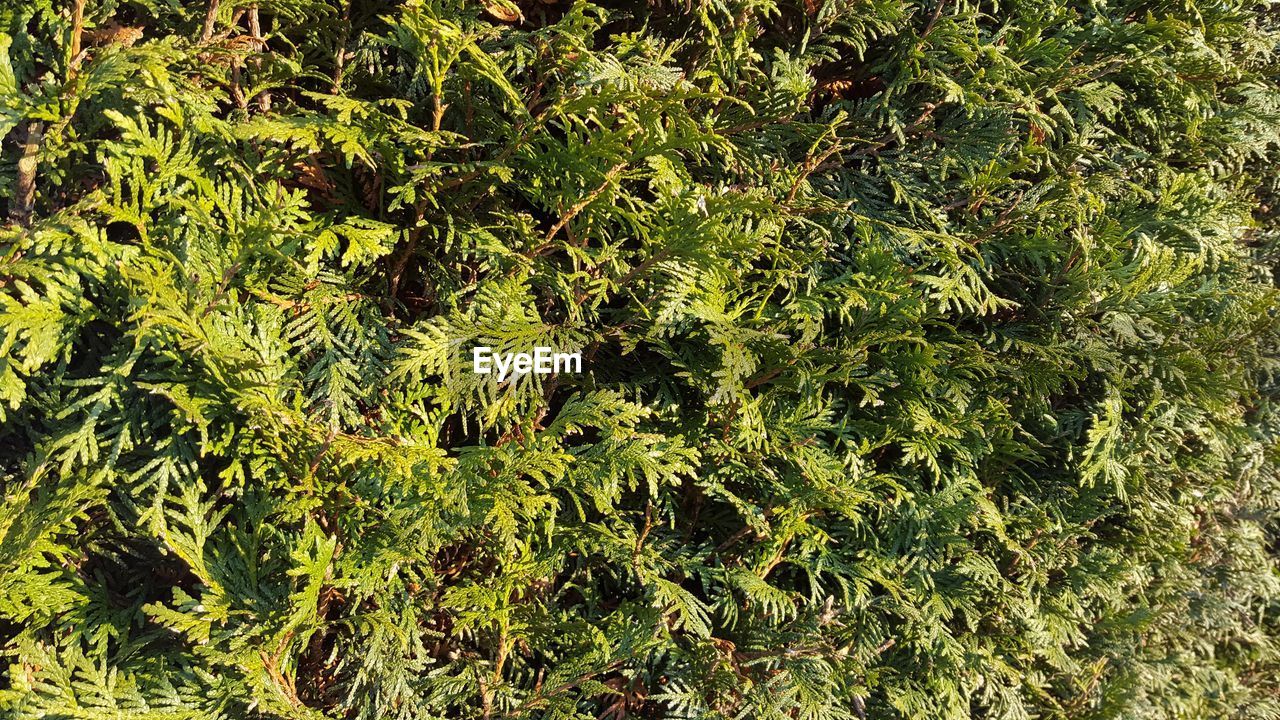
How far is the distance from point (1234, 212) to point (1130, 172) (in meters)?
0.65

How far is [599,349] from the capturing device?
7.95 feet

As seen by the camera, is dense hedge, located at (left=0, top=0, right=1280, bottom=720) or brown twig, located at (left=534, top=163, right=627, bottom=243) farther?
brown twig, located at (left=534, top=163, right=627, bottom=243)

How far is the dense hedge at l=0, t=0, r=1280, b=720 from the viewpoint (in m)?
1.83

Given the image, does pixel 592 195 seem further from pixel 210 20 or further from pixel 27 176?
pixel 27 176

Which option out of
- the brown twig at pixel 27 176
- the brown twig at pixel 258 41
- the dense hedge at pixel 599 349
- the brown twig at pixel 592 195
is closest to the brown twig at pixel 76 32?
the dense hedge at pixel 599 349

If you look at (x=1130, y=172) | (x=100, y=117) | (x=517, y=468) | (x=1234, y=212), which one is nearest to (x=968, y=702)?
(x=517, y=468)

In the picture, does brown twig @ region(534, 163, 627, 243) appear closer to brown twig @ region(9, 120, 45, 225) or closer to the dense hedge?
the dense hedge

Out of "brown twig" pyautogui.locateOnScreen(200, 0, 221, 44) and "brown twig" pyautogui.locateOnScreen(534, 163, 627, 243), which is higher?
"brown twig" pyautogui.locateOnScreen(200, 0, 221, 44)

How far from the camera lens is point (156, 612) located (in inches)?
67.0

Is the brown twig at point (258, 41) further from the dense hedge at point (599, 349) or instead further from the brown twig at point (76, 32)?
the brown twig at point (76, 32)

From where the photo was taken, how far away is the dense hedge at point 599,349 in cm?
183

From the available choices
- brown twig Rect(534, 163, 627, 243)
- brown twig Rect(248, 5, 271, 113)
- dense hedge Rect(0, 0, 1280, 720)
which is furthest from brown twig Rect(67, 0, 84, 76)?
brown twig Rect(534, 163, 627, 243)

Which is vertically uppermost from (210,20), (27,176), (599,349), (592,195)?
(210,20)

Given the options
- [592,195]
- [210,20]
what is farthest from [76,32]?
[592,195]
